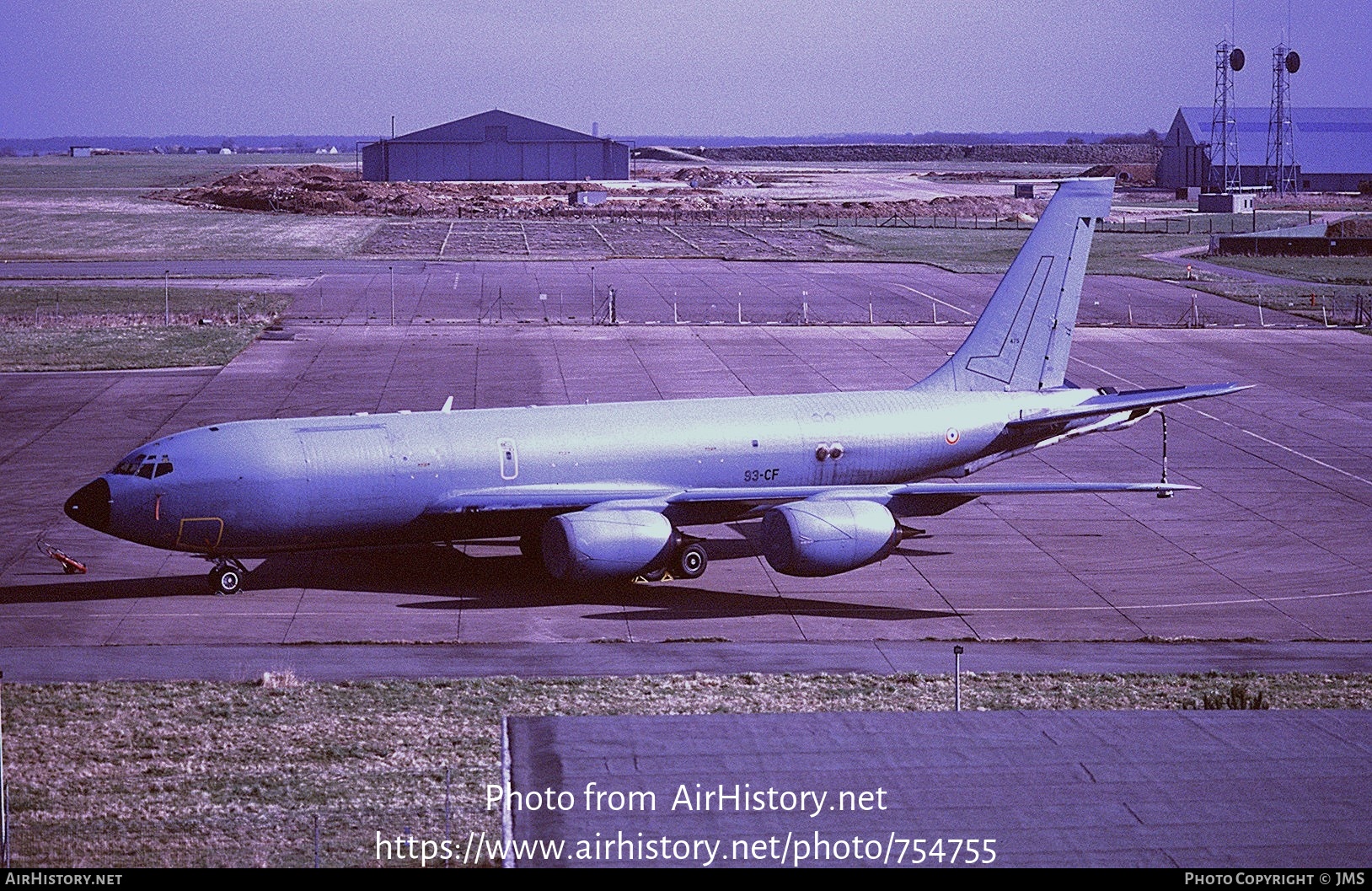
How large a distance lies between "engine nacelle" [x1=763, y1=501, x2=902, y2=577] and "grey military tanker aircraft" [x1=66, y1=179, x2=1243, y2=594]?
0.04 metres

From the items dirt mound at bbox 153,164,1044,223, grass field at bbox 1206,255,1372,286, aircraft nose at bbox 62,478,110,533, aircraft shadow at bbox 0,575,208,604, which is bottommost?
aircraft shadow at bbox 0,575,208,604

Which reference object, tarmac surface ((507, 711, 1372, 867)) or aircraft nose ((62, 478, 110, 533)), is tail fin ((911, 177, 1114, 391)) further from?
aircraft nose ((62, 478, 110, 533))

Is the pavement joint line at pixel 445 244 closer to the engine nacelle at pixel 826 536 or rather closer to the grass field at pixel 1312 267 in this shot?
the grass field at pixel 1312 267

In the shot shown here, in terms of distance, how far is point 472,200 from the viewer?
174250 millimetres

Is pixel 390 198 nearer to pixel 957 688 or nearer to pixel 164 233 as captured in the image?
pixel 164 233

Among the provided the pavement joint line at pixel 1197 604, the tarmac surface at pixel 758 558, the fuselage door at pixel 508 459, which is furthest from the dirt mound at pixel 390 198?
→ the pavement joint line at pixel 1197 604

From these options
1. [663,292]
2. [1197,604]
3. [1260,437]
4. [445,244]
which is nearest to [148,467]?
[1197,604]

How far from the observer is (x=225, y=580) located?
3525 centimetres

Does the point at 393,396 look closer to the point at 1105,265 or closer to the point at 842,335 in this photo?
the point at 842,335

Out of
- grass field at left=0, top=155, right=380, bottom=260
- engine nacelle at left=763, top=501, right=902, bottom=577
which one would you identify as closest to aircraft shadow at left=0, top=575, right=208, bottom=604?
engine nacelle at left=763, top=501, right=902, bottom=577

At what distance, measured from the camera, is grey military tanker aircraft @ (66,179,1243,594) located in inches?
1352

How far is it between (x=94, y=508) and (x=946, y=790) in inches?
825
